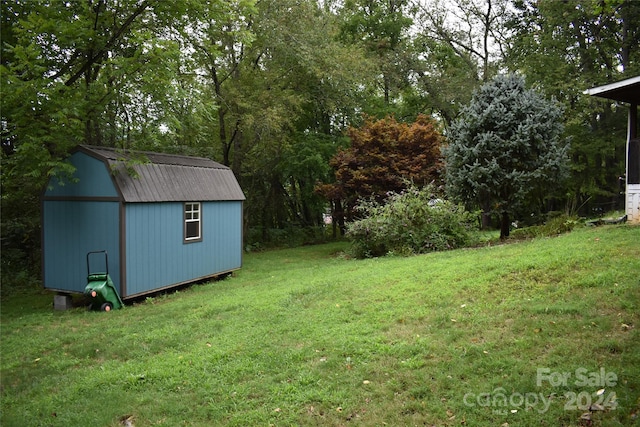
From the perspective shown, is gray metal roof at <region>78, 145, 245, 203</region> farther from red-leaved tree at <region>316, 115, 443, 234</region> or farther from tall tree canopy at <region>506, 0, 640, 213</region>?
tall tree canopy at <region>506, 0, 640, 213</region>

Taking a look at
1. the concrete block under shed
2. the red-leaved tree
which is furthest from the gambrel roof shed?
the concrete block under shed

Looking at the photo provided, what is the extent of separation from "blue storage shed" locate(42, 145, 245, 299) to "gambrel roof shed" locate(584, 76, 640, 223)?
9.59 meters

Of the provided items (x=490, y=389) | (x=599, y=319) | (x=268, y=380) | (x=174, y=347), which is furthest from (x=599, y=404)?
(x=174, y=347)

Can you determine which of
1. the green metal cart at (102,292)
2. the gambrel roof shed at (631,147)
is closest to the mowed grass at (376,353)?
the green metal cart at (102,292)

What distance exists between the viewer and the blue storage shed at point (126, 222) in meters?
8.95

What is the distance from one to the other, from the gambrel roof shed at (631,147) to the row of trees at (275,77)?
6.43 ft

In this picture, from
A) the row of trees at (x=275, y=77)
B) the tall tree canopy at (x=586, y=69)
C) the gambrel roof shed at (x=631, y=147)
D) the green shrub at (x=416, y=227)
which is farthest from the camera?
the tall tree canopy at (x=586, y=69)

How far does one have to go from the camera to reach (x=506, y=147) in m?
10.7

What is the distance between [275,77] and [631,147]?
38.7 ft

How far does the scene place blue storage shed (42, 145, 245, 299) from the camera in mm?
8953

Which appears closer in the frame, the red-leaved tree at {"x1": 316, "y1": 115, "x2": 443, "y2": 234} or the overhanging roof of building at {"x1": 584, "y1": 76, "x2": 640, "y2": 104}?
the overhanging roof of building at {"x1": 584, "y1": 76, "x2": 640, "y2": 104}

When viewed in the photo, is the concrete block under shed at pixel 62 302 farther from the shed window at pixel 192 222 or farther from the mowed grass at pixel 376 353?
the shed window at pixel 192 222

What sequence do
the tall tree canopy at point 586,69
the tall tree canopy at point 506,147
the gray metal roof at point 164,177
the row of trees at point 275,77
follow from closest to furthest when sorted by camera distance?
the row of trees at point 275,77 < the gray metal roof at point 164,177 < the tall tree canopy at point 506,147 < the tall tree canopy at point 586,69

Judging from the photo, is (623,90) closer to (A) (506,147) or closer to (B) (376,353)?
(A) (506,147)
